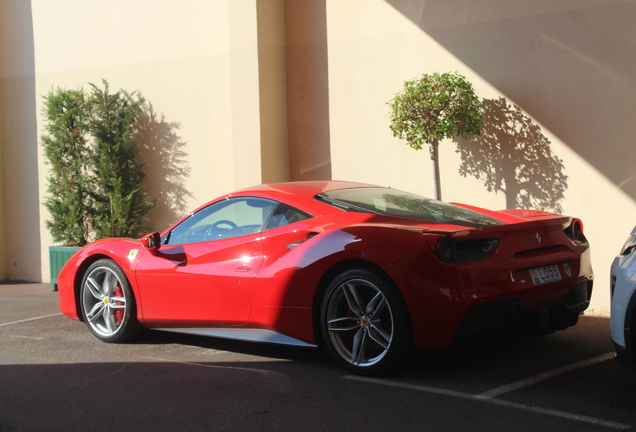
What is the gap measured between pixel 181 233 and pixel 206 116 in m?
4.61

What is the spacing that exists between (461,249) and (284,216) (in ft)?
4.63

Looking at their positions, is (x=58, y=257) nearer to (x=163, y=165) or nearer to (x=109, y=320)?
(x=163, y=165)

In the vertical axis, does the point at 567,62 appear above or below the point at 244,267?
above

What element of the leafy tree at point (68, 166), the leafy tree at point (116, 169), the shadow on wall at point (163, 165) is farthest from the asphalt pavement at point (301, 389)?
the leafy tree at point (68, 166)

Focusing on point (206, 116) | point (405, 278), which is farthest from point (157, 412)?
point (206, 116)

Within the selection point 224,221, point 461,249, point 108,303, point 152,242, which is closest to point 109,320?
point 108,303

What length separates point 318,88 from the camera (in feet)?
30.6

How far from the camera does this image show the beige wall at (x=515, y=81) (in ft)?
23.6

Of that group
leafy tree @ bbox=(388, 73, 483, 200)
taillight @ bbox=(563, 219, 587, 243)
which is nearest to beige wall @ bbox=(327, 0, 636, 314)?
leafy tree @ bbox=(388, 73, 483, 200)

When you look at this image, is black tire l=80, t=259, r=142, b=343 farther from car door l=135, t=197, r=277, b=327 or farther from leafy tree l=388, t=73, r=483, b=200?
leafy tree l=388, t=73, r=483, b=200

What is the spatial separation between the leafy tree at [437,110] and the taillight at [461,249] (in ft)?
10.4

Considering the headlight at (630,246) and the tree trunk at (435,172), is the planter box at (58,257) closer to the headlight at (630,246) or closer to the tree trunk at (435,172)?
the tree trunk at (435,172)

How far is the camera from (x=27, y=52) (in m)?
11.5

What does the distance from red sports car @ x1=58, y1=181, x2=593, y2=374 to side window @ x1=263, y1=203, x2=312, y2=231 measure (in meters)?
0.01
